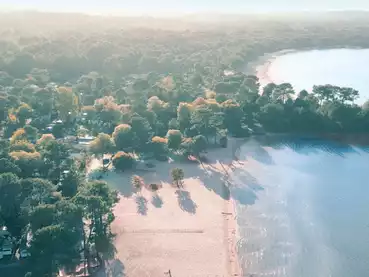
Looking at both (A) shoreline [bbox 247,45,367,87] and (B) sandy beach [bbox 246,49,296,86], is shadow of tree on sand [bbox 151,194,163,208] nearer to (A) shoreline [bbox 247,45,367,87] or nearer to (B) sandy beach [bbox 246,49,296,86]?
(A) shoreline [bbox 247,45,367,87]

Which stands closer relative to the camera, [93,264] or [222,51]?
[93,264]

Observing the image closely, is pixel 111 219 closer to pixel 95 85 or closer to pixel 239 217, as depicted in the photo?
pixel 239 217

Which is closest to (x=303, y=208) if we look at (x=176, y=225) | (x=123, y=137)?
(x=176, y=225)

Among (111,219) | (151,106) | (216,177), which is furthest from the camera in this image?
(151,106)

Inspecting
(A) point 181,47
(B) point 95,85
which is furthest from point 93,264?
(A) point 181,47

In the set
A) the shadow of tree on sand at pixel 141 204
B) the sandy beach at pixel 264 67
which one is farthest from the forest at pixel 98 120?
the shadow of tree on sand at pixel 141 204

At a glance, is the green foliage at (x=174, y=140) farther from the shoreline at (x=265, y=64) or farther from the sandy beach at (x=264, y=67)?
the sandy beach at (x=264, y=67)

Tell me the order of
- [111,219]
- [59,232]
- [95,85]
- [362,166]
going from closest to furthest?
[59,232] → [111,219] → [362,166] → [95,85]

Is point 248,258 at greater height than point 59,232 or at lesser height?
lesser
